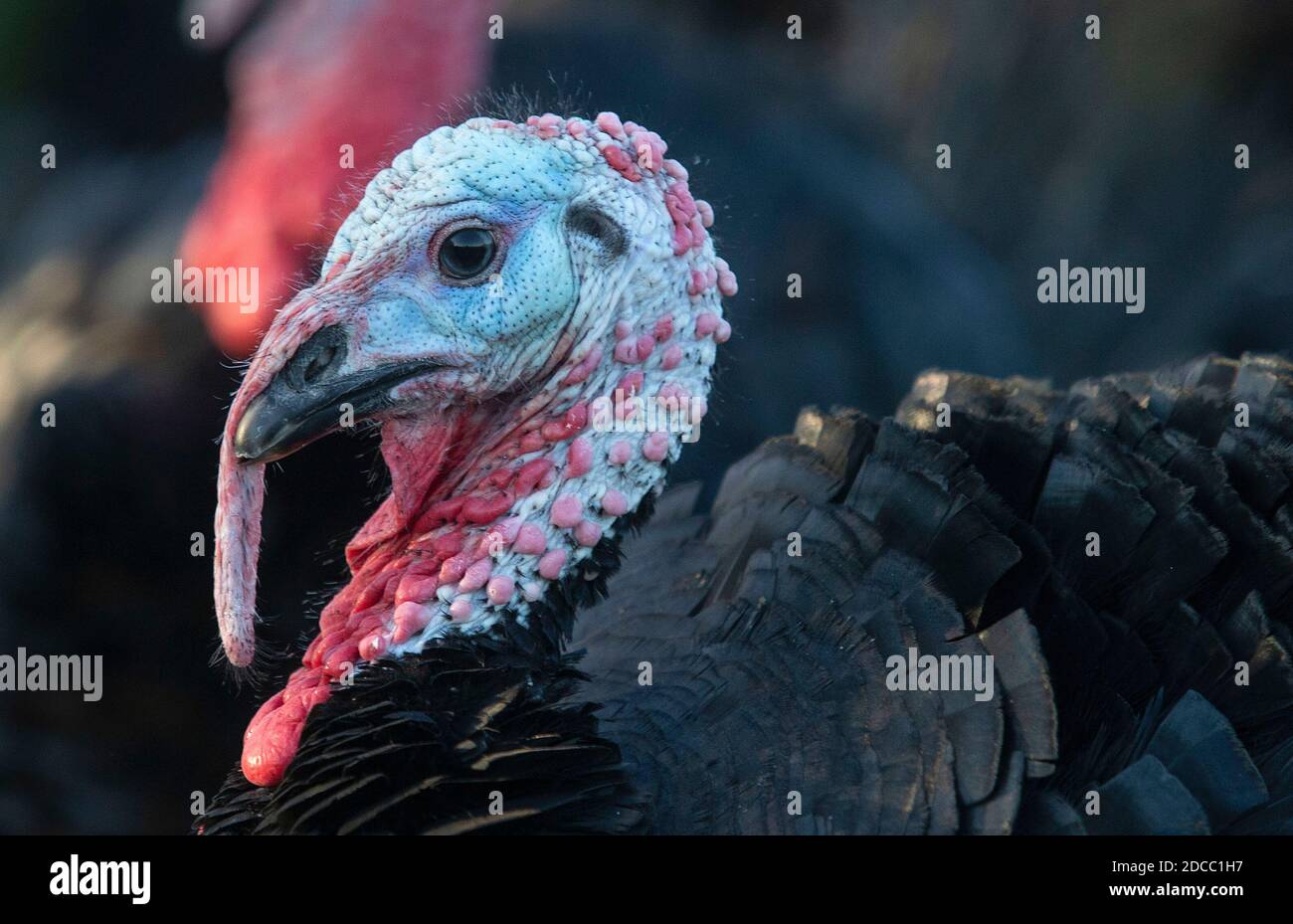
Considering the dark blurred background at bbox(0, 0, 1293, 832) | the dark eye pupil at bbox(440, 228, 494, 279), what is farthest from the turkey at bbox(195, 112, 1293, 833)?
the dark blurred background at bbox(0, 0, 1293, 832)

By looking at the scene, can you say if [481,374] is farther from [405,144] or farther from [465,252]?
[405,144]

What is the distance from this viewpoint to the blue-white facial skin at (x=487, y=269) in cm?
201

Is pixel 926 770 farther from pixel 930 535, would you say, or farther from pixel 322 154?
pixel 322 154

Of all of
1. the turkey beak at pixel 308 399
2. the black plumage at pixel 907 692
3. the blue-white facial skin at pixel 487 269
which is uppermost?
the blue-white facial skin at pixel 487 269

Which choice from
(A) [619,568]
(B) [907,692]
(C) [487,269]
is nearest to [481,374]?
(C) [487,269]

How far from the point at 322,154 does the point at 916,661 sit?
1616 millimetres

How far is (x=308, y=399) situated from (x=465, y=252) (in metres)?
0.34

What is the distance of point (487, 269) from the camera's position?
2.06 m

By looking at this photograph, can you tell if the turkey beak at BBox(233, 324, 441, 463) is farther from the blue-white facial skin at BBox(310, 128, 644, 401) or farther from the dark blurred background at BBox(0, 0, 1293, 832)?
the dark blurred background at BBox(0, 0, 1293, 832)

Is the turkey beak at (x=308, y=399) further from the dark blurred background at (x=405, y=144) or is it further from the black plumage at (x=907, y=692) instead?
the dark blurred background at (x=405, y=144)

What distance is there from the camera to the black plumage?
187 centimetres

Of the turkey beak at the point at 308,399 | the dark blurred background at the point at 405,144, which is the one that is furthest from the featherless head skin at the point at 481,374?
the dark blurred background at the point at 405,144
